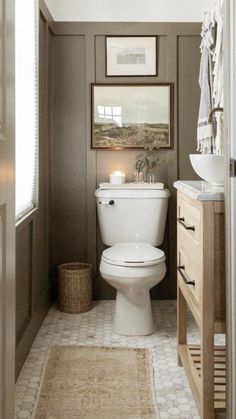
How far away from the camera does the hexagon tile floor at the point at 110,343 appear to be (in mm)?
1993

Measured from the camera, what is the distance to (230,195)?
156cm

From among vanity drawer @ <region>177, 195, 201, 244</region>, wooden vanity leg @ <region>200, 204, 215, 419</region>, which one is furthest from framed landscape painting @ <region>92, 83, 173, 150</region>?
wooden vanity leg @ <region>200, 204, 215, 419</region>

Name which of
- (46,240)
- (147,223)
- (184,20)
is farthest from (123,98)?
(46,240)

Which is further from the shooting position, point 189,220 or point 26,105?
point 26,105

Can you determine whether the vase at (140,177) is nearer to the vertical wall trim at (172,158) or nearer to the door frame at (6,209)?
the vertical wall trim at (172,158)

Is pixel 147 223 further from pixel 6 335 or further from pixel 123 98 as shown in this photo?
pixel 6 335

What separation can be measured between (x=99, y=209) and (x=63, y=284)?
547mm

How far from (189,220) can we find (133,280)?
776mm

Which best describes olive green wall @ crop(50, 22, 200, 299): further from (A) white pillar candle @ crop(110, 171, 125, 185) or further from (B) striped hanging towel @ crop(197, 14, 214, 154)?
(B) striped hanging towel @ crop(197, 14, 214, 154)

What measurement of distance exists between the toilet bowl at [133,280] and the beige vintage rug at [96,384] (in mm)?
247

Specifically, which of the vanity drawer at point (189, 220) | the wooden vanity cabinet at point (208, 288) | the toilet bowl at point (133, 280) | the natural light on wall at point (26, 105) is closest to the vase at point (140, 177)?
the toilet bowl at point (133, 280)

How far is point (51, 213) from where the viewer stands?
341 centimetres

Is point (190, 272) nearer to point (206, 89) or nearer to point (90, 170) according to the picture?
point (206, 89)

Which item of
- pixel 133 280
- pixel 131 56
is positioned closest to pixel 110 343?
pixel 133 280
